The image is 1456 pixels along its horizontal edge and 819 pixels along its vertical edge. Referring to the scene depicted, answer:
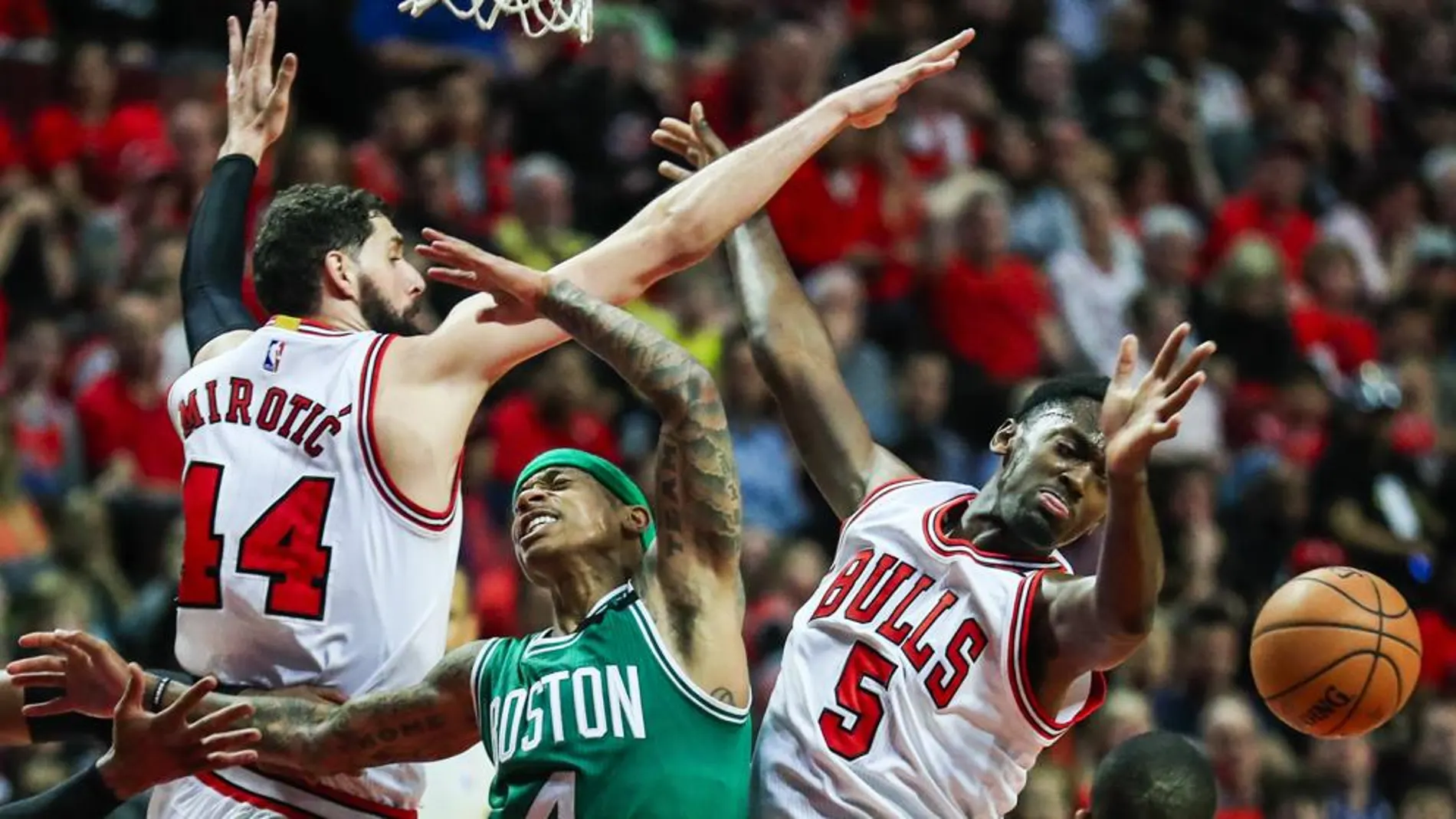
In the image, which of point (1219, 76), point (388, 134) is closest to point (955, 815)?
point (388, 134)

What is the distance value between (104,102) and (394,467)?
302 inches

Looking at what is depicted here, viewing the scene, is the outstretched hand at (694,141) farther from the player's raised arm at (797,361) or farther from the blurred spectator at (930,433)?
the blurred spectator at (930,433)

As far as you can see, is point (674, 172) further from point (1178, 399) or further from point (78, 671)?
point (78, 671)

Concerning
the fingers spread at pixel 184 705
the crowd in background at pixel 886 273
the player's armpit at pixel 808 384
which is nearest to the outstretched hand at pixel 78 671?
the fingers spread at pixel 184 705

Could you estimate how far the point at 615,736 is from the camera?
19.1 feet

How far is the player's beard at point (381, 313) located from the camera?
21.9ft

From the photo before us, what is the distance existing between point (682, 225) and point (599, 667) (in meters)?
1.31

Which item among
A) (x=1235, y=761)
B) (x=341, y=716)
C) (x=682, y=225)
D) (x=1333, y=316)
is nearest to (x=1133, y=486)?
(x=682, y=225)

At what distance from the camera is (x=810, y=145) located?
21.5 feet

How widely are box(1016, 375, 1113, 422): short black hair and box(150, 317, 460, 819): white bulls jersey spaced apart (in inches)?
65.0

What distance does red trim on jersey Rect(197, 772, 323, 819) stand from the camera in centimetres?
623

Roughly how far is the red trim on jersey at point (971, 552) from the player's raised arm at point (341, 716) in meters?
1.29

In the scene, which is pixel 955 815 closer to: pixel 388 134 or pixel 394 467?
pixel 394 467

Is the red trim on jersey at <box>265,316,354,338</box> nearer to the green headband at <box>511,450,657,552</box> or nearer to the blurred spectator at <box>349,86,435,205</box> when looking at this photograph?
the green headband at <box>511,450,657,552</box>
